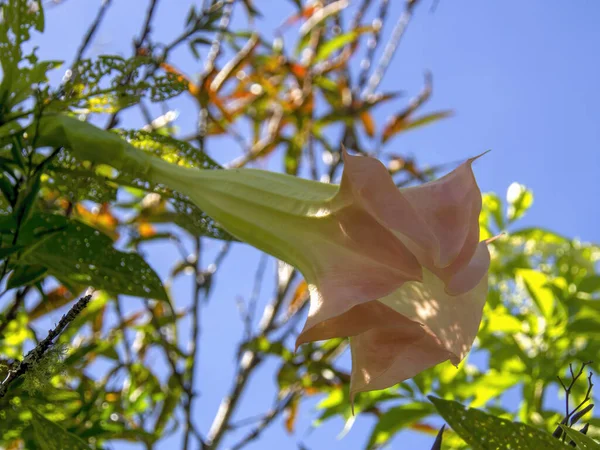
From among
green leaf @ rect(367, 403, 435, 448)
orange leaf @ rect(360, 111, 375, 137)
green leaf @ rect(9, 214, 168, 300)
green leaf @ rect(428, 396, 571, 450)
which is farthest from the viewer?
orange leaf @ rect(360, 111, 375, 137)

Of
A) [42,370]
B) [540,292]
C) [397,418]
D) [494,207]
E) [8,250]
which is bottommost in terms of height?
[42,370]

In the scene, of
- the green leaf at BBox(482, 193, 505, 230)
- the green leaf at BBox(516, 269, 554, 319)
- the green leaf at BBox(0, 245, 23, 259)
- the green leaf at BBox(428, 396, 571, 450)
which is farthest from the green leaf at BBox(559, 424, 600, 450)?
the green leaf at BBox(482, 193, 505, 230)

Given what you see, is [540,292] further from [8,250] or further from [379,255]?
[8,250]

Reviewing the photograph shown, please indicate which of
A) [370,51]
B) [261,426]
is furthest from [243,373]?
[370,51]

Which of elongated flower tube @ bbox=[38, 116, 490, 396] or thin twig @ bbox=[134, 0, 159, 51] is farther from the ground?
thin twig @ bbox=[134, 0, 159, 51]

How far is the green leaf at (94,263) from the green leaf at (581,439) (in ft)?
1.32

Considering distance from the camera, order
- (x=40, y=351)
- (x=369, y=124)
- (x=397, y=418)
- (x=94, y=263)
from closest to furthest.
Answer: (x=40, y=351) → (x=94, y=263) → (x=397, y=418) → (x=369, y=124)

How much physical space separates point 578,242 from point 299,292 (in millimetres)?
623

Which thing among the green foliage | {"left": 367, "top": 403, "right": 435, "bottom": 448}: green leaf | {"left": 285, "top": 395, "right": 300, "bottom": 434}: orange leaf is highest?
{"left": 285, "top": 395, "right": 300, "bottom": 434}: orange leaf

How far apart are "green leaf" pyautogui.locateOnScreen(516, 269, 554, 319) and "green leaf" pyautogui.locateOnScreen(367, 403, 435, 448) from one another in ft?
0.88

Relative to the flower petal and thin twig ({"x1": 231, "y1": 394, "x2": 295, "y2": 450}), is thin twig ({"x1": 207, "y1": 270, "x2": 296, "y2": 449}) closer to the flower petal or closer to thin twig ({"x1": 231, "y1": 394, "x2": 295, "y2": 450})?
thin twig ({"x1": 231, "y1": 394, "x2": 295, "y2": 450})

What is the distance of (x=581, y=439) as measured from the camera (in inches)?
16.5

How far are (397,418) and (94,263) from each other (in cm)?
59

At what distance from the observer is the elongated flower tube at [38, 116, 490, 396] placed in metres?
0.53
